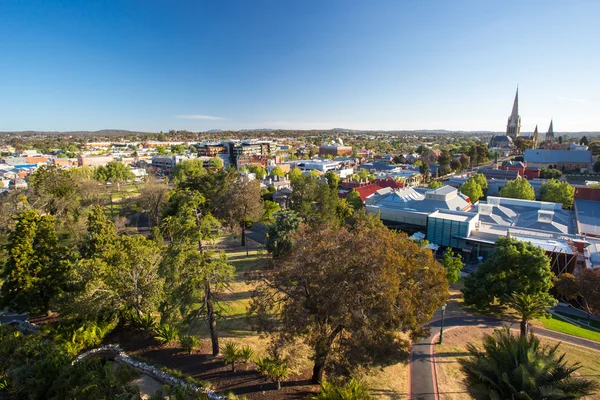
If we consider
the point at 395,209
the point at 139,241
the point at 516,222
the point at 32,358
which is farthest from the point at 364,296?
the point at 516,222

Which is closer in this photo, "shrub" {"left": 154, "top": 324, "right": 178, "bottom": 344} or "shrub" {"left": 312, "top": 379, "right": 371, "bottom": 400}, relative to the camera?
"shrub" {"left": 312, "top": 379, "right": 371, "bottom": 400}

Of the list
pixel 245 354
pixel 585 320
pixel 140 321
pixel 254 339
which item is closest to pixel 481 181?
pixel 585 320

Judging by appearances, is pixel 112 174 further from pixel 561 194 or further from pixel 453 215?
pixel 561 194

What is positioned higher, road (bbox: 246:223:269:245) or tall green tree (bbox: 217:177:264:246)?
tall green tree (bbox: 217:177:264:246)

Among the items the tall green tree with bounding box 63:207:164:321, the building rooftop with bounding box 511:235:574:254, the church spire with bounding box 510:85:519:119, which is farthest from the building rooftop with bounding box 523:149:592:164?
the tall green tree with bounding box 63:207:164:321

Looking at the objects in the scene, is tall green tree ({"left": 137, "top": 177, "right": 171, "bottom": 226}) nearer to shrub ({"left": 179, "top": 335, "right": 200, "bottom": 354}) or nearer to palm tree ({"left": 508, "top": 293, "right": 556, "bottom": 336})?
shrub ({"left": 179, "top": 335, "right": 200, "bottom": 354})

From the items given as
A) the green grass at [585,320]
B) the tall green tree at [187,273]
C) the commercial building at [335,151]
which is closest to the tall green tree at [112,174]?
the tall green tree at [187,273]

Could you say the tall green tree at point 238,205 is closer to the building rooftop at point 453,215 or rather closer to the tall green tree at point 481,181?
the building rooftop at point 453,215
